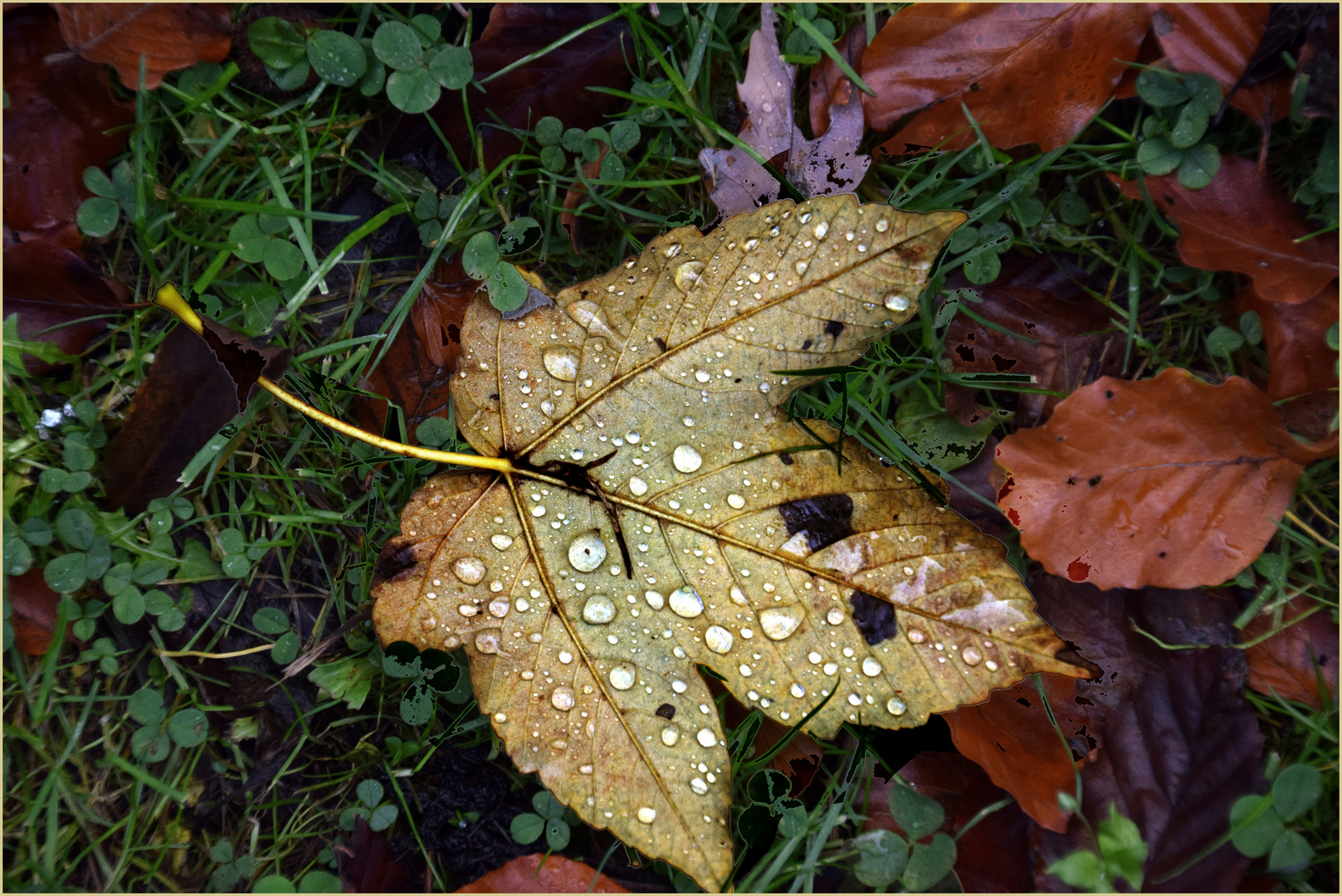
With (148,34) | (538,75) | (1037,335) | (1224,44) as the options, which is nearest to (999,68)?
(1224,44)

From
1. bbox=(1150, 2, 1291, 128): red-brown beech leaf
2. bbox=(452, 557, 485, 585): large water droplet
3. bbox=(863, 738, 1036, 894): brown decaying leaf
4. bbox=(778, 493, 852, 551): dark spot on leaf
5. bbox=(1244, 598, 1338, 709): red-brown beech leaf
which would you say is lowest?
bbox=(863, 738, 1036, 894): brown decaying leaf

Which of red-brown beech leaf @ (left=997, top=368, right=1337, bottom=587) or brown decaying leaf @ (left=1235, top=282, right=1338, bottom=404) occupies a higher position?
brown decaying leaf @ (left=1235, top=282, right=1338, bottom=404)

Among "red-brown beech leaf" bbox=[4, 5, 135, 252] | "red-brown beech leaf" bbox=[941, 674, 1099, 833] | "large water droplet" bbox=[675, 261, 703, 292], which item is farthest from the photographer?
"red-brown beech leaf" bbox=[4, 5, 135, 252]

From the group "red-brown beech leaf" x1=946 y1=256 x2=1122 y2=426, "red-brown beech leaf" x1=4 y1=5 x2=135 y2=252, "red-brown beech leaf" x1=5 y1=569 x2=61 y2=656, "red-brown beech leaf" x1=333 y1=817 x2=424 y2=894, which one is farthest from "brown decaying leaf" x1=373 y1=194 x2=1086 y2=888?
"red-brown beech leaf" x1=4 y1=5 x2=135 y2=252

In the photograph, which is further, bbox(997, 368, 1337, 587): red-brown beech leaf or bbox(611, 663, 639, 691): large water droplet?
bbox(997, 368, 1337, 587): red-brown beech leaf

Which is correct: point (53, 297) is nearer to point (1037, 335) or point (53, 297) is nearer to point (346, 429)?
point (346, 429)

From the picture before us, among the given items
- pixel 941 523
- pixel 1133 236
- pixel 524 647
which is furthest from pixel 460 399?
pixel 1133 236

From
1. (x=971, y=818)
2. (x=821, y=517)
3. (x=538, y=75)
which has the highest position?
(x=538, y=75)

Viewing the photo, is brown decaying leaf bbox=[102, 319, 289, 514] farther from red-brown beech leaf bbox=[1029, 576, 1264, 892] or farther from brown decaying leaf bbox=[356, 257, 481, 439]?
red-brown beech leaf bbox=[1029, 576, 1264, 892]
